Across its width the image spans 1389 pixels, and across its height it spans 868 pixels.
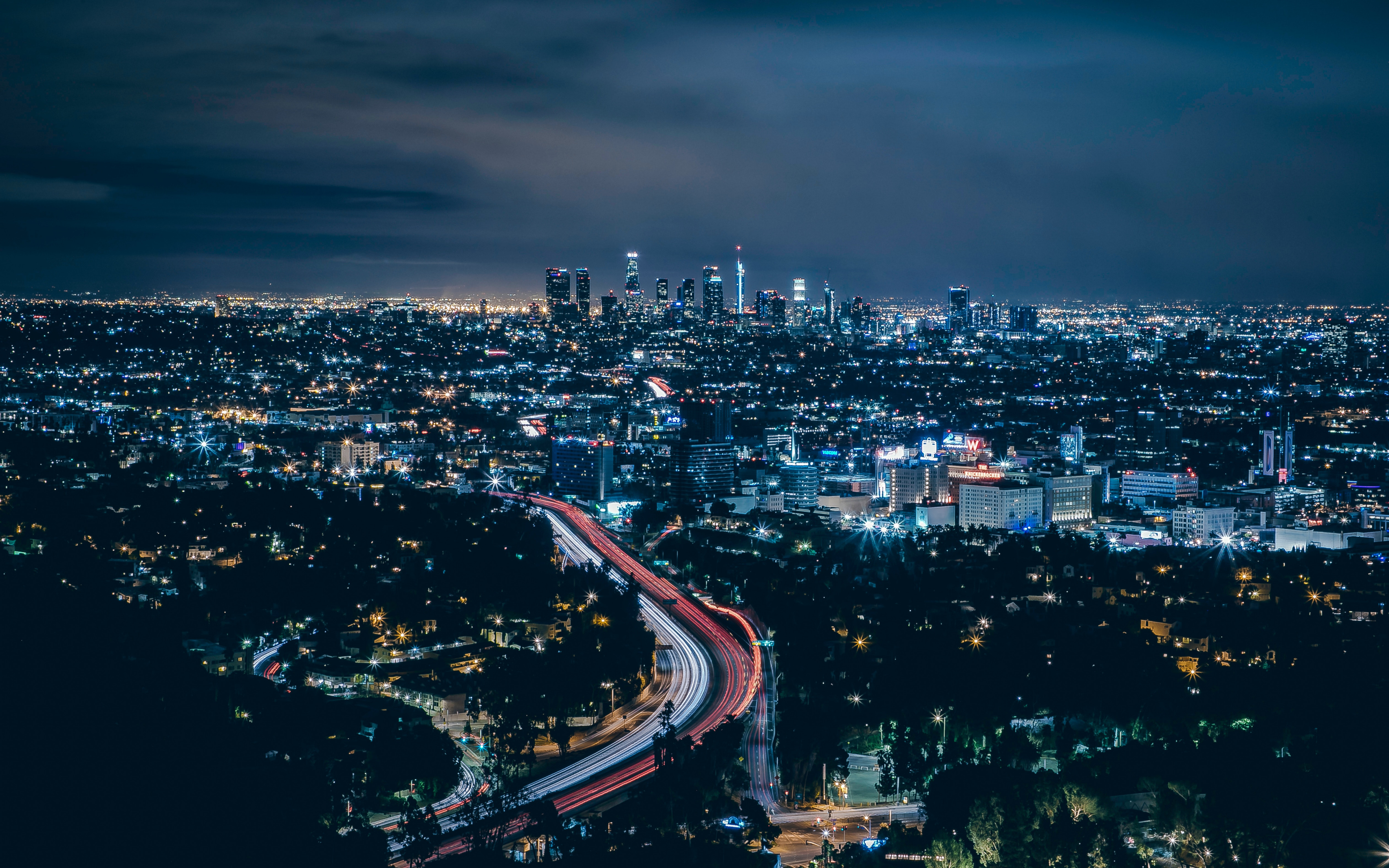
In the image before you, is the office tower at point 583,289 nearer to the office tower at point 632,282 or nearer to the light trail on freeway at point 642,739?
the office tower at point 632,282

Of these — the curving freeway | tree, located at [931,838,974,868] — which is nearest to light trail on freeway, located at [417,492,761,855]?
the curving freeway

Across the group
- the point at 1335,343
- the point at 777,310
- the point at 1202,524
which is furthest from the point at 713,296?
the point at 1202,524

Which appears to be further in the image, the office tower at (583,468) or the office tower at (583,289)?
the office tower at (583,289)

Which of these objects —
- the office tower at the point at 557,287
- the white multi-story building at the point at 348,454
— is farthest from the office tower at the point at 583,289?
the white multi-story building at the point at 348,454

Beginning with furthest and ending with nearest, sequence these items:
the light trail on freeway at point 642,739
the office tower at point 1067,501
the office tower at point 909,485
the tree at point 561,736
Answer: the office tower at point 909,485
the office tower at point 1067,501
the tree at point 561,736
the light trail on freeway at point 642,739

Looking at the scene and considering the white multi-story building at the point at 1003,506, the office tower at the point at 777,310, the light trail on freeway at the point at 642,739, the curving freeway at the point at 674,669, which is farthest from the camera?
the office tower at the point at 777,310

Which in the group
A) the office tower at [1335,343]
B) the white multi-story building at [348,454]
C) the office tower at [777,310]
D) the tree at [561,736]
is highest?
the office tower at [777,310]

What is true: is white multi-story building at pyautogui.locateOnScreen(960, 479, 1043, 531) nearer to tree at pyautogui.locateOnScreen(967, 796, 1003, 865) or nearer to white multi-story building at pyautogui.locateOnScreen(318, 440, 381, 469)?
white multi-story building at pyautogui.locateOnScreen(318, 440, 381, 469)
